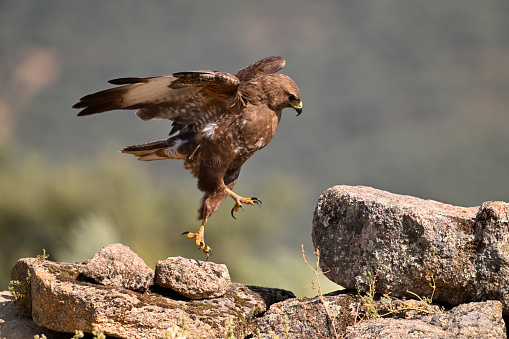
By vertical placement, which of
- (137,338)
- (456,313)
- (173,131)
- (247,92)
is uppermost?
(247,92)

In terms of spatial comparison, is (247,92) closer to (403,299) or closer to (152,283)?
(152,283)

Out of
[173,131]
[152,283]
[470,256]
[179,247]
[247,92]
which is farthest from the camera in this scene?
[179,247]

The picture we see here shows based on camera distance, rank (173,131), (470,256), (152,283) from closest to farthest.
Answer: (470,256) → (152,283) → (173,131)

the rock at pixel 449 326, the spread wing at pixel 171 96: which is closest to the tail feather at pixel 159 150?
the spread wing at pixel 171 96

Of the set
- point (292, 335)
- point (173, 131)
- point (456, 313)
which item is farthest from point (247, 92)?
point (456, 313)

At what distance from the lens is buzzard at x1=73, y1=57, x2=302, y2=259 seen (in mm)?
4945

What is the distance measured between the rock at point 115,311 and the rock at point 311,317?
0.20 metres

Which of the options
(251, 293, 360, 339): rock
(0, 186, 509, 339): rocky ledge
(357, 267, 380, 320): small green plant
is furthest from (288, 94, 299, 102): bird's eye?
(251, 293, 360, 339): rock

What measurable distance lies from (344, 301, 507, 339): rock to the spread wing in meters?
2.37

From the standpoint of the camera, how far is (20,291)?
193 inches

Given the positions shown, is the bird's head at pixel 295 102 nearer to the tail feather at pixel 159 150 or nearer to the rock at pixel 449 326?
the tail feather at pixel 159 150

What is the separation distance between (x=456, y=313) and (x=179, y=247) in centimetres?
485

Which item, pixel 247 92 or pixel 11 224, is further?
pixel 11 224

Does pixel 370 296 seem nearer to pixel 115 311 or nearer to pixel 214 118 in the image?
pixel 115 311
